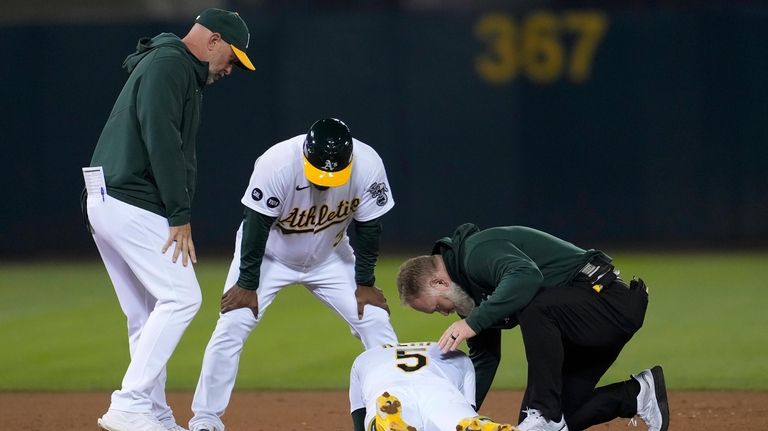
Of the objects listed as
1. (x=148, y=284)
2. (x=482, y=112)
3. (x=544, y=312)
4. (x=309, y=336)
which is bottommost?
(x=309, y=336)

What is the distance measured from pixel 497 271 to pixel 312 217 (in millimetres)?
1134

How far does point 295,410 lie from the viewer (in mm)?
6465

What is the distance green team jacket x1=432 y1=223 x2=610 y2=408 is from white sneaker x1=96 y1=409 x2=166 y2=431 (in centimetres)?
147

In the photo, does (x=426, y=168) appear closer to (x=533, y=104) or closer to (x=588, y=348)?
(x=533, y=104)

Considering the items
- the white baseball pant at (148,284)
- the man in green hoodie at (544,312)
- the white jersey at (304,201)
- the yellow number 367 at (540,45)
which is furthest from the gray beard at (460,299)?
the yellow number 367 at (540,45)

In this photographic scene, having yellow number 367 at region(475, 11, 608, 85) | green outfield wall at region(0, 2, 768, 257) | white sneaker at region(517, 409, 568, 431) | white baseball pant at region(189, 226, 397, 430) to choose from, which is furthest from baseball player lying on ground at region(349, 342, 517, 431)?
yellow number 367 at region(475, 11, 608, 85)

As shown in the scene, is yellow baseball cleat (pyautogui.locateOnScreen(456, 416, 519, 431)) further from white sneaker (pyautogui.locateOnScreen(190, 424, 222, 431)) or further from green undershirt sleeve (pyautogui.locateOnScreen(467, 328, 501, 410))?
white sneaker (pyautogui.locateOnScreen(190, 424, 222, 431))

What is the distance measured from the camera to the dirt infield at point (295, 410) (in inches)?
234

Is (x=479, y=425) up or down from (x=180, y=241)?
down

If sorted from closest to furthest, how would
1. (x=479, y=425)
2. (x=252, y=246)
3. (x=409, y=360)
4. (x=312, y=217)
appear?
A: (x=479, y=425)
(x=409, y=360)
(x=252, y=246)
(x=312, y=217)

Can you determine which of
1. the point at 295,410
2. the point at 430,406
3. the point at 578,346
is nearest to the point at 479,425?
the point at 430,406

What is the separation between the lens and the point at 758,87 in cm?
1470

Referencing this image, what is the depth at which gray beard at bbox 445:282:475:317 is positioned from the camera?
5.01 metres

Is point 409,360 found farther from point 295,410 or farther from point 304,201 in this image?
point 295,410
